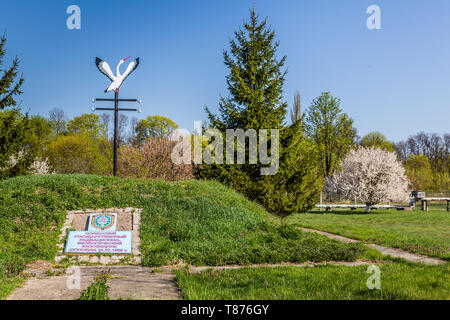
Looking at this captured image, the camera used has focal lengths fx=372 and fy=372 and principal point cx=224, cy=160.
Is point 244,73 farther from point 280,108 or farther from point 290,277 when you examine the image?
point 290,277

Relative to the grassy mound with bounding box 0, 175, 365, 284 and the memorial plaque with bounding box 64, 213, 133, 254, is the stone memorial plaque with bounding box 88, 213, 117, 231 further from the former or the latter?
the grassy mound with bounding box 0, 175, 365, 284

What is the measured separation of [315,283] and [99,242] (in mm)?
6047

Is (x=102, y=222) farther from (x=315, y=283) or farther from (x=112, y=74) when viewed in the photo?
(x=112, y=74)

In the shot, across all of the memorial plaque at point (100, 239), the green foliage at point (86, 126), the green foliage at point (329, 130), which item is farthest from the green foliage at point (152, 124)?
the memorial plaque at point (100, 239)

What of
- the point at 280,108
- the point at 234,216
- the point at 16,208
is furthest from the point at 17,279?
the point at 280,108

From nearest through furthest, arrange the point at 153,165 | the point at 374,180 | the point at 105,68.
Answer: the point at 105,68, the point at 153,165, the point at 374,180

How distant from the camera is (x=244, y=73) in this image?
58.3 ft

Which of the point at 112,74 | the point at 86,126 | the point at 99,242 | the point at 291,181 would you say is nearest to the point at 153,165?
the point at 112,74

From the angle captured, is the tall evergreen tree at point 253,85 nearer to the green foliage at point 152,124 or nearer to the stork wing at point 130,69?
the stork wing at point 130,69

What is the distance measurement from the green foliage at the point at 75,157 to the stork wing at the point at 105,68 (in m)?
20.7

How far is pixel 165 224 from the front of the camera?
11.0 meters

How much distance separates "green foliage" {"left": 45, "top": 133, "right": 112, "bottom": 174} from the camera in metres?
35.5

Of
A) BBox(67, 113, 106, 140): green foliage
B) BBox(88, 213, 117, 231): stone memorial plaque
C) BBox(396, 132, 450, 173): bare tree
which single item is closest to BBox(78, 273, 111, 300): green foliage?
BBox(88, 213, 117, 231): stone memorial plaque
